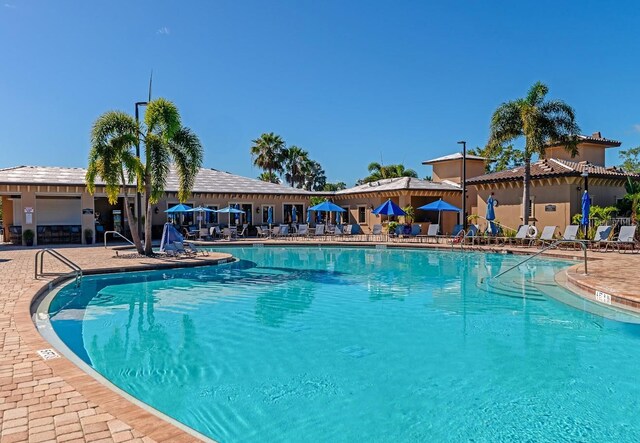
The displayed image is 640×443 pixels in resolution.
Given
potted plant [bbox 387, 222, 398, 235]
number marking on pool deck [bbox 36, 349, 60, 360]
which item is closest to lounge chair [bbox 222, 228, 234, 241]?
potted plant [bbox 387, 222, 398, 235]

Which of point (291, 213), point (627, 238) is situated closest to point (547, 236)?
point (627, 238)

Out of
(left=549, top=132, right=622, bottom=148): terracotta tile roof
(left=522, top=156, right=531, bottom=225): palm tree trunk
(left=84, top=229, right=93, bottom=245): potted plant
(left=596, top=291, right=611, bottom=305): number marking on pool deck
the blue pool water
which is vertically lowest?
the blue pool water

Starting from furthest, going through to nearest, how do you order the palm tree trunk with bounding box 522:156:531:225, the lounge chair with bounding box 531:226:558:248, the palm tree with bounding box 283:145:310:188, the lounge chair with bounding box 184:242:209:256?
the palm tree with bounding box 283:145:310:188
the palm tree trunk with bounding box 522:156:531:225
the lounge chair with bounding box 531:226:558:248
the lounge chair with bounding box 184:242:209:256

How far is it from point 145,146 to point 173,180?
12.3 meters

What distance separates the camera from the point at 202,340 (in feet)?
23.8

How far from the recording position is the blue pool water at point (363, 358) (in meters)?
4.54

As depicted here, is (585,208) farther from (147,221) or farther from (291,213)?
(291,213)

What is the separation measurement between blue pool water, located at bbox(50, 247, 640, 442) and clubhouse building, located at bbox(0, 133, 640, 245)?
11979 mm

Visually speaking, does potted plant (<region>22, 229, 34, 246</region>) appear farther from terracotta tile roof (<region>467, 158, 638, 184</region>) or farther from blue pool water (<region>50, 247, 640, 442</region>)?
terracotta tile roof (<region>467, 158, 638, 184</region>)

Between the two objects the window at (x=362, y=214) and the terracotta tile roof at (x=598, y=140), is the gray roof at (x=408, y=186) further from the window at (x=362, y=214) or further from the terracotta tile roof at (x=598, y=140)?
the terracotta tile roof at (x=598, y=140)

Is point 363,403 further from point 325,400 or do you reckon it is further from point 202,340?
point 202,340

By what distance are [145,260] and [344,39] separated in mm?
13147

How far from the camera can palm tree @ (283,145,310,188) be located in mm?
45094

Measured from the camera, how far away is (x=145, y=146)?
16328 mm
